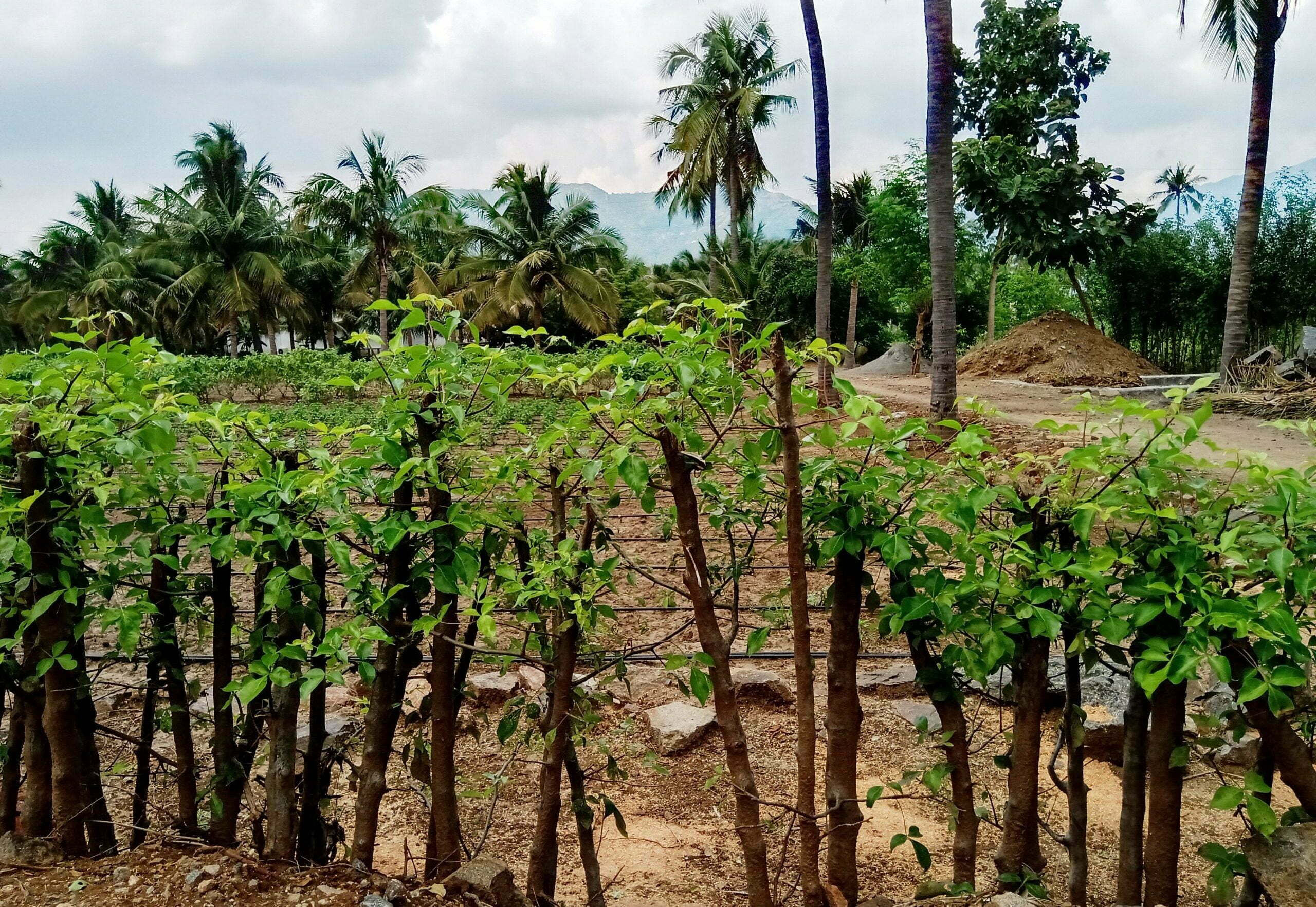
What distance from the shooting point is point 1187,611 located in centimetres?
160

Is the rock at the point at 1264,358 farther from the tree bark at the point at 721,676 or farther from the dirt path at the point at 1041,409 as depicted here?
the tree bark at the point at 721,676

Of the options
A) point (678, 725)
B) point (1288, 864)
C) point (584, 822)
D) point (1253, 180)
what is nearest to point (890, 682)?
point (678, 725)

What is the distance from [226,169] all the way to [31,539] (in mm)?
35067

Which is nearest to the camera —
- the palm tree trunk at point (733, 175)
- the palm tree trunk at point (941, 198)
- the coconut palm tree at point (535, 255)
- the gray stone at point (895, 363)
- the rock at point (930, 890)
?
the rock at point (930, 890)

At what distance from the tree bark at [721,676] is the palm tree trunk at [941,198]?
7818 millimetres

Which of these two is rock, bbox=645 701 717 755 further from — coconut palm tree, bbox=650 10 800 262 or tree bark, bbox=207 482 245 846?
coconut palm tree, bbox=650 10 800 262

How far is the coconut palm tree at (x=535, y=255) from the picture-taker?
27.2 meters

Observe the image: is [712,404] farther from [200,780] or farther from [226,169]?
[226,169]

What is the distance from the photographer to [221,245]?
29.9 m

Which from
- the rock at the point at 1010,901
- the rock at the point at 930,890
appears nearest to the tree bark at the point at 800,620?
the rock at the point at 930,890

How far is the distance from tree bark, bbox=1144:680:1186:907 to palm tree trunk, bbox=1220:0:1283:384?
13.7 metres

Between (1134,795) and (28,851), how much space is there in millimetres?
2368

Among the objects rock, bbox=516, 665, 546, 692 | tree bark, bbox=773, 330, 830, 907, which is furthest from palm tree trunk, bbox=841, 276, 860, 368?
tree bark, bbox=773, 330, 830, 907

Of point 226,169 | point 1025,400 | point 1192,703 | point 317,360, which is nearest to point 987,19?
point 1025,400
